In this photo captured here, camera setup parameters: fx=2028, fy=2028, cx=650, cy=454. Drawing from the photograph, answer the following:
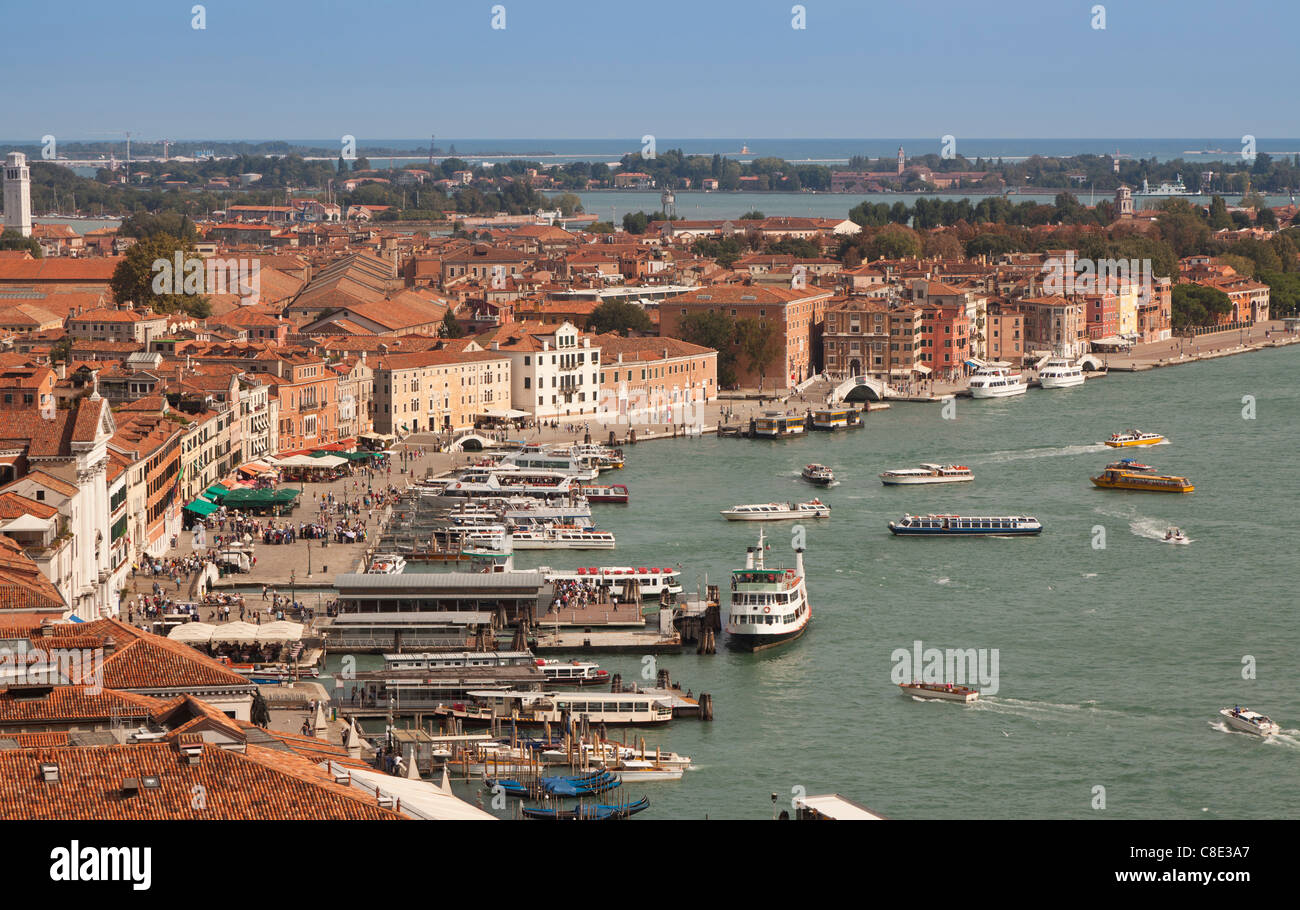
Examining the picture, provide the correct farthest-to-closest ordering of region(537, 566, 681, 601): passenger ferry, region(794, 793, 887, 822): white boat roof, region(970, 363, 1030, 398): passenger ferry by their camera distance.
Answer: region(970, 363, 1030, 398): passenger ferry
region(537, 566, 681, 601): passenger ferry
region(794, 793, 887, 822): white boat roof

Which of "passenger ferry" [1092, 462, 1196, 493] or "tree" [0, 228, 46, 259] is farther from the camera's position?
"tree" [0, 228, 46, 259]

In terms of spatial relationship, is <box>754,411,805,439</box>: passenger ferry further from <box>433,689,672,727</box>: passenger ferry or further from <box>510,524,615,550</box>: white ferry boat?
<box>433,689,672,727</box>: passenger ferry

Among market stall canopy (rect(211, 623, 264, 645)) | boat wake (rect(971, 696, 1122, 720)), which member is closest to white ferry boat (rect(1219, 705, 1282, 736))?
boat wake (rect(971, 696, 1122, 720))

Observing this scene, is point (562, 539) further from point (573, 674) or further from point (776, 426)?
point (776, 426)

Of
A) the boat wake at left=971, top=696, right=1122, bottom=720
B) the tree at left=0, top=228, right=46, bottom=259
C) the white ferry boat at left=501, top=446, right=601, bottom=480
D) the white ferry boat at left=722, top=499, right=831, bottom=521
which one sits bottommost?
the boat wake at left=971, top=696, right=1122, bottom=720

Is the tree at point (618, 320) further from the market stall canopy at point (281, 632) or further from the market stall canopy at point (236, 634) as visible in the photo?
the market stall canopy at point (236, 634)

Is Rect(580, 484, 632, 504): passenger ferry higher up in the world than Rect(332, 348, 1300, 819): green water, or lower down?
higher up
